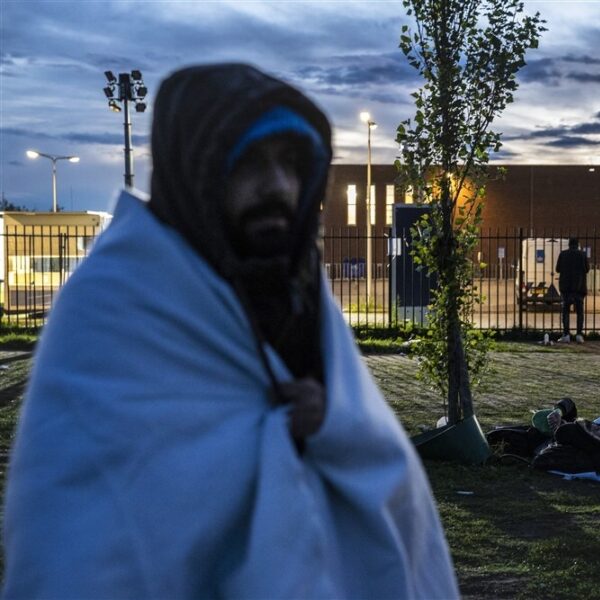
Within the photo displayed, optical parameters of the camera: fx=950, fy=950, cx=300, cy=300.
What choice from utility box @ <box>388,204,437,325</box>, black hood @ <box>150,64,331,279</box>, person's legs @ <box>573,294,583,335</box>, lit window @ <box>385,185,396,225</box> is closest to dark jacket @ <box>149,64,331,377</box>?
black hood @ <box>150,64,331,279</box>

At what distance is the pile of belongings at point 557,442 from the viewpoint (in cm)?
687

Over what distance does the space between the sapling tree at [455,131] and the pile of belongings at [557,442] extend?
0.41 metres

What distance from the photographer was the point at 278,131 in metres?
1.50

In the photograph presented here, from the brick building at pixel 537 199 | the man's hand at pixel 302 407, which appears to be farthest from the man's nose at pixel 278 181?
the brick building at pixel 537 199

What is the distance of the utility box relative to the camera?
56.4 ft

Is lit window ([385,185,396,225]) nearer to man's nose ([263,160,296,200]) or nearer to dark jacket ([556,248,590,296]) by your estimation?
dark jacket ([556,248,590,296])

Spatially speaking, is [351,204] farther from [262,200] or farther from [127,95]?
[262,200]

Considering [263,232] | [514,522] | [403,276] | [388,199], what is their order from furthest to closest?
[388,199]
[403,276]
[514,522]
[263,232]

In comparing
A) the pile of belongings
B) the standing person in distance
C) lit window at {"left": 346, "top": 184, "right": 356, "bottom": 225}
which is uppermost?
lit window at {"left": 346, "top": 184, "right": 356, "bottom": 225}

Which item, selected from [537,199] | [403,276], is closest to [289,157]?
[403,276]

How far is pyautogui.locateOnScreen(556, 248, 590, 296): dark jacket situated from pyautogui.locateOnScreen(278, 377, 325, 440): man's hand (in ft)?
51.9

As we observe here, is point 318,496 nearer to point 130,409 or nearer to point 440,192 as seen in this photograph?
point 130,409

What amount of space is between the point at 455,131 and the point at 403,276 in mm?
9855

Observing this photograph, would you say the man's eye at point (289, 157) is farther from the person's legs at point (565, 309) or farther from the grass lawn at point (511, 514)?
the person's legs at point (565, 309)
